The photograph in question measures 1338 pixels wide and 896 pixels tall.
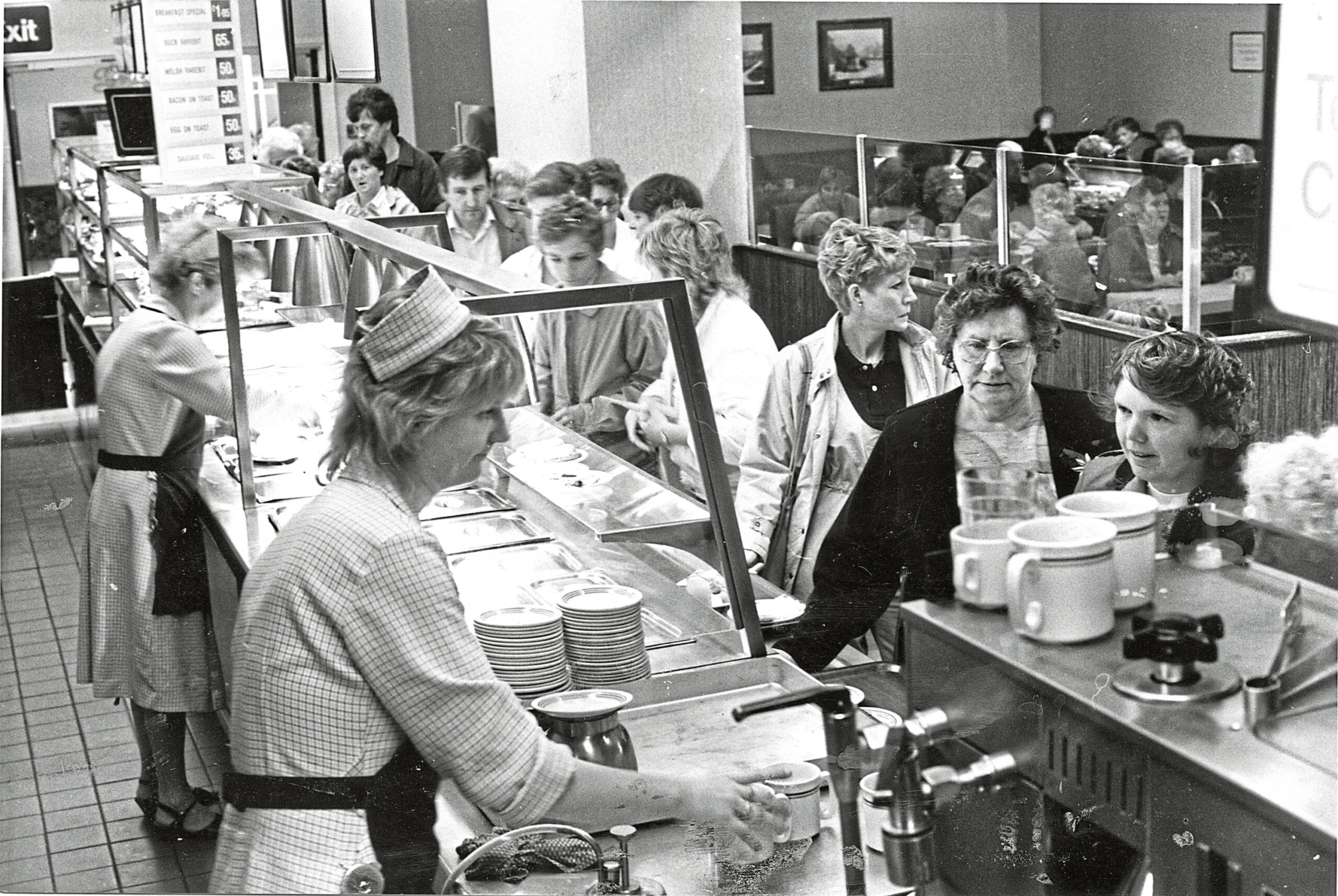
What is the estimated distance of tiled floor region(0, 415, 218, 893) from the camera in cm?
194

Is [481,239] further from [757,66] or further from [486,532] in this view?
[757,66]

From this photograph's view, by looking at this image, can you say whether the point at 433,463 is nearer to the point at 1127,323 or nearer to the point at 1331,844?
the point at 1331,844

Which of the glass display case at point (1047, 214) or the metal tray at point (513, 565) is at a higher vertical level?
the glass display case at point (1047, 214)

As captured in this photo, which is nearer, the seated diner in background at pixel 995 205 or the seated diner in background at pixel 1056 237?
the seated diner in background at pixel 995 205

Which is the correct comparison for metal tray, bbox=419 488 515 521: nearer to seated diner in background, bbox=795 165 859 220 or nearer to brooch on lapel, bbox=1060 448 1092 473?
seated diner in background, bbox=795 165 859 220

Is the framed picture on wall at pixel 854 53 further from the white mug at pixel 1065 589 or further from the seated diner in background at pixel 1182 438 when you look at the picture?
the white mug at pixel 1065 589

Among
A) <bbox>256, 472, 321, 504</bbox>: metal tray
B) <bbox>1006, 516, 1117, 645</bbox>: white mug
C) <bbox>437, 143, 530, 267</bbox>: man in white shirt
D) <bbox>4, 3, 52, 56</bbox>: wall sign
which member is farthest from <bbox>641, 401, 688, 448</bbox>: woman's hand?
<bbox>4, 3, 52, 56</bbox>: wall sign

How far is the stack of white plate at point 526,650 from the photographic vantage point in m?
1.67

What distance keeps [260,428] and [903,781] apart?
155 cm

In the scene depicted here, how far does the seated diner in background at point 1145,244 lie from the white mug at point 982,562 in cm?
72

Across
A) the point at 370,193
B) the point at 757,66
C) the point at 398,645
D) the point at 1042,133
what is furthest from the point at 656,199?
the point at 398,645

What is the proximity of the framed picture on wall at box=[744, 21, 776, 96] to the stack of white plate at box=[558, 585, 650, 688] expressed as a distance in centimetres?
73

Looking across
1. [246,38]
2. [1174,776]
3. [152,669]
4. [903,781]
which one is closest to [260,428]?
[152,669]

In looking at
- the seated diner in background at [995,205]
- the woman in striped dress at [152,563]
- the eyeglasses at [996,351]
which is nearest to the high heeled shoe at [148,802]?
the woman in striped dress at [152,563]
